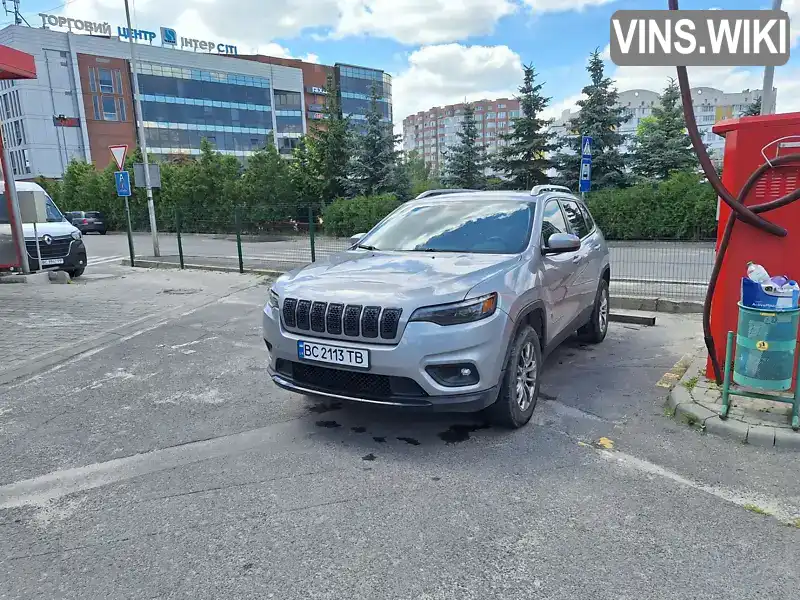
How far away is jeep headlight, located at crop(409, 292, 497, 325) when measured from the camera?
367 cm

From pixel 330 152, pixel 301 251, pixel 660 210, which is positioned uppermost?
pixel 330 152

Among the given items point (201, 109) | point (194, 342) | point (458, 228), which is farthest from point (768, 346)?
point (201, 109)

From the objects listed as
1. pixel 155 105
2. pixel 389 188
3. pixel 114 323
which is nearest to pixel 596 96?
pixel 389 188

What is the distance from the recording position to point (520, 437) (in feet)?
13.4

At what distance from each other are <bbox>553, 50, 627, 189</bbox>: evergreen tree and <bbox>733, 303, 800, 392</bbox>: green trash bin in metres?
20.2

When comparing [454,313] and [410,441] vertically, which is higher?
[454,313]

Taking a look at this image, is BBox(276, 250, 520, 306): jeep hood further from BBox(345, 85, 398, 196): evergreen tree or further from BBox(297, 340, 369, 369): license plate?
BBox(345, 85, 398, 196): evergreen tree

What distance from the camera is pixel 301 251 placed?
13.3m

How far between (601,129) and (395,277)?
21.8 metres

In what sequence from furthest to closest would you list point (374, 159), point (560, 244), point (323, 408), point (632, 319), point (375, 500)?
point (374, 159)
point (632, 319)
point (323, 408)
point (560, 244)
point (375, 500)

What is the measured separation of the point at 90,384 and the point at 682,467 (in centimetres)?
519

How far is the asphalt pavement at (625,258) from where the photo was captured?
926 cm

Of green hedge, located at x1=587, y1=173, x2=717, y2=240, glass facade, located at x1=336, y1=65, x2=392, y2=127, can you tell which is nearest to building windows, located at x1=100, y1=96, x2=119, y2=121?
glass facade, located at x1=336, y1=65, x2=392, y2=127

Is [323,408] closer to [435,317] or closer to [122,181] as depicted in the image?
[435,317]
